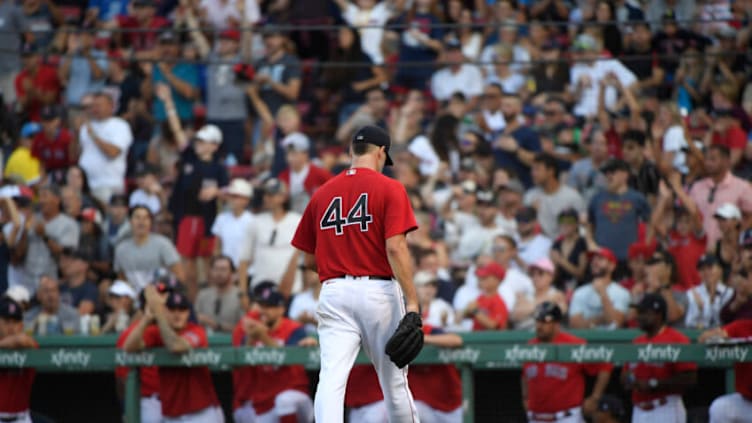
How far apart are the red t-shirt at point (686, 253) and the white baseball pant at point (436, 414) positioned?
237cm

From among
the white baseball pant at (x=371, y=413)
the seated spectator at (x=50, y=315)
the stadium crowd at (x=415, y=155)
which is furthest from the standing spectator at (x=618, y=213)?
the seated spectator at (x=50, y=315)

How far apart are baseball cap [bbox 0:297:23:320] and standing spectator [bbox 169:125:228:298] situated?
7.74 feet

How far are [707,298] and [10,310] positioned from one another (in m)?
5.10

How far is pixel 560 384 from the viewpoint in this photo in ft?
29.0

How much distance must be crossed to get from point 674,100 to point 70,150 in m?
5.74

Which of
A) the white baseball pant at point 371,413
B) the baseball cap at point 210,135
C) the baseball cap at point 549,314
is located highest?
the baseball cap at point 210,135

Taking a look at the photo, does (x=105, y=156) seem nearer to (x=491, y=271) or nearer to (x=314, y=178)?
(x=314, y=178)

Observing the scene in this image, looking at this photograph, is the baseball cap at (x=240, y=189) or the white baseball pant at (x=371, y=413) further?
the baseball cap at (x=240, y=189)

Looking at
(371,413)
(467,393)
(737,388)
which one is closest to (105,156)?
(371,413)

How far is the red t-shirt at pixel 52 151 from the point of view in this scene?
40.7 ft

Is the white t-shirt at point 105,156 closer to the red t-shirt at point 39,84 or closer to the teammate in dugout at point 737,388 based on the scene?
the red t-shirt at point 39,84

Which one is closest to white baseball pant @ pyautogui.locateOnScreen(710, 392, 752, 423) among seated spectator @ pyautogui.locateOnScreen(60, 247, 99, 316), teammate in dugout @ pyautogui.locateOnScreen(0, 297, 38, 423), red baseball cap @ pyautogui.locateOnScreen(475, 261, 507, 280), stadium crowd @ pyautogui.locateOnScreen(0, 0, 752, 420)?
stadium crowd @ pyautogui.locateOnScreen(0, 0, 752, 420)

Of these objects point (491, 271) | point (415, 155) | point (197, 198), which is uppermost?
point (415, 155)

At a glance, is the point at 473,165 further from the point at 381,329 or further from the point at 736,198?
the point at 381,329
